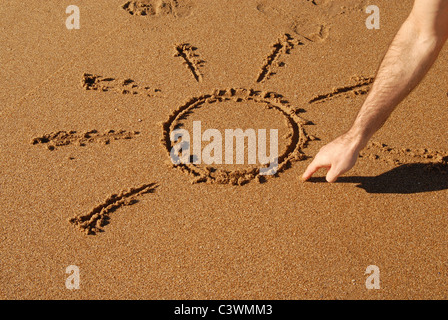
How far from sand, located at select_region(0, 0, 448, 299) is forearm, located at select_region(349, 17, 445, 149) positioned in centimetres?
37

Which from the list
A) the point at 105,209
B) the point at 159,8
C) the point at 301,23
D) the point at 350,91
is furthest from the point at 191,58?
the point at 105,209

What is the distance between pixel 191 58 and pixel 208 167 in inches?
31.7

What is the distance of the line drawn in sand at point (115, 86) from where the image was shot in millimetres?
2381

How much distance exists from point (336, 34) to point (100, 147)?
1563mm

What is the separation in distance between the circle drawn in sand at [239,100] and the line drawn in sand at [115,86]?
8.8 inches

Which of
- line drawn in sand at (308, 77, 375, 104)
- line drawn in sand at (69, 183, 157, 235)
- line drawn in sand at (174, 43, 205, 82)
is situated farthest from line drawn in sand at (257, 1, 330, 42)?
line drawn in sand at (69, 183, 157, 235)

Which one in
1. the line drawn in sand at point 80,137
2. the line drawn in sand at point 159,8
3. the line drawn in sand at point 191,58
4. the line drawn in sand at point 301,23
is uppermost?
the line drawn in sand at point 159,8

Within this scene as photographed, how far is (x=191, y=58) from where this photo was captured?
2.55 m

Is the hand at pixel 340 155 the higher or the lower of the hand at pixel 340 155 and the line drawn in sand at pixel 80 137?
the lower

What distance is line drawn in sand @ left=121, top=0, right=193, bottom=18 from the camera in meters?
2.86

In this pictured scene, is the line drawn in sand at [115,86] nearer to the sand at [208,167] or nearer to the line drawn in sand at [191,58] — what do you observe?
the sand at [208,167]

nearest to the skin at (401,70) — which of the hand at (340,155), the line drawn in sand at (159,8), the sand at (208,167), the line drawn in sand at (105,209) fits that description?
the hand at (340,155)

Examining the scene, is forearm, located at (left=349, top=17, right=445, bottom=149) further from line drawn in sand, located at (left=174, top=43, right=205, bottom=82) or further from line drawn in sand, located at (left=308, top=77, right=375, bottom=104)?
line drawn in sand, located at (left=174, top=43, right=205, bottom=82)

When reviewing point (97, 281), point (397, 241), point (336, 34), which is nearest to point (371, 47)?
point (336, 34)
